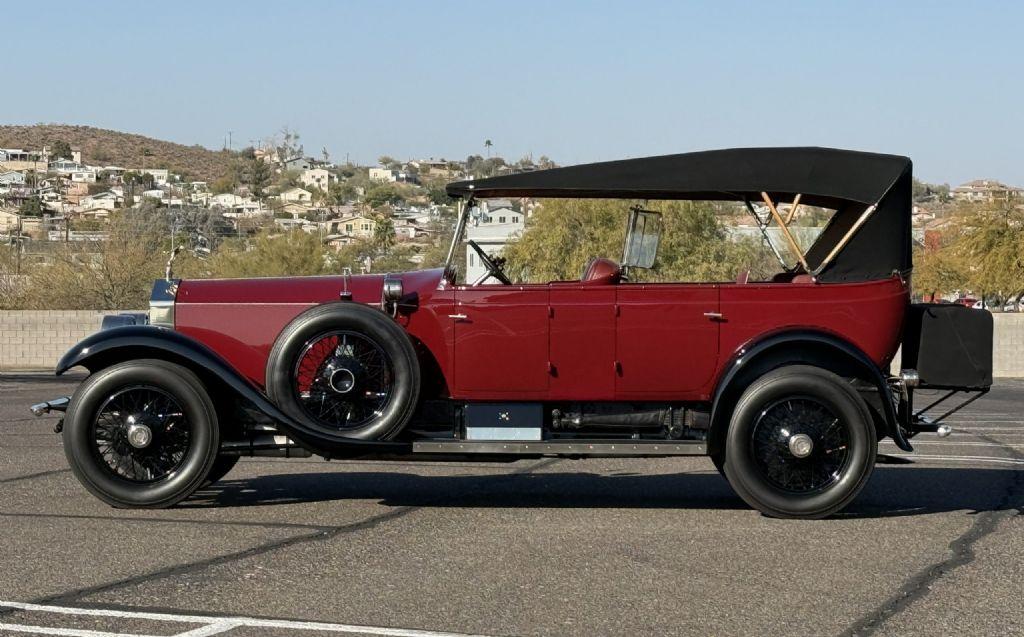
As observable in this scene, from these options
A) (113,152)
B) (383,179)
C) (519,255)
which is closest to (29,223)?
(113,152)

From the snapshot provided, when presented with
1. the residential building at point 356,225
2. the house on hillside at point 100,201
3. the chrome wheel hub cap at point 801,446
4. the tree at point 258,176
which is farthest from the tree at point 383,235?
the chrome wheel hub cap at point 801,446

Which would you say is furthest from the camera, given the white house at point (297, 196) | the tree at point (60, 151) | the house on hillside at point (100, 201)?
the tree at point (60, 151)

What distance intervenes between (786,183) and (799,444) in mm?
1760

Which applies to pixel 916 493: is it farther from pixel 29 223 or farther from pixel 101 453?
pixel 29 223

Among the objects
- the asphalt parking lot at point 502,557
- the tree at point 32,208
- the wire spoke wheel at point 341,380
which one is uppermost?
the tree at point 32,208

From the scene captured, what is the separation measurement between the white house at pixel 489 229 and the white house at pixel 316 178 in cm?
16312

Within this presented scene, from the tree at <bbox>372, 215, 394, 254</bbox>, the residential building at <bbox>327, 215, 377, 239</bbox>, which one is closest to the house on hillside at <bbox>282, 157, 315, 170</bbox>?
the residential building at <bbox>327, 215, 377, 239</bbox>

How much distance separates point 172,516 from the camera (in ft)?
27.3

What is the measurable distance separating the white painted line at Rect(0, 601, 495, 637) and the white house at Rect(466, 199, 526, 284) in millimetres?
3519

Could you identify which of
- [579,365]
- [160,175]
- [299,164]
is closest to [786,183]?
[579,365]

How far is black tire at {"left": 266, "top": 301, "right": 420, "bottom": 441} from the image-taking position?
843 cm

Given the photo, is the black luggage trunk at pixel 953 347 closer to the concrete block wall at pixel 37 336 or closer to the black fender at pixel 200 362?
the black fender at pixel 200 362

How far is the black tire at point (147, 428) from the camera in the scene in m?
8.48

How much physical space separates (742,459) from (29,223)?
108 metres
